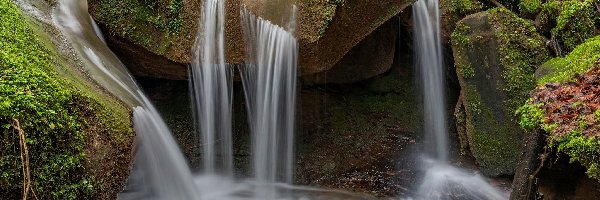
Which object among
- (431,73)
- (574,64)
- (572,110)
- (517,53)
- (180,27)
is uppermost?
(180,27)

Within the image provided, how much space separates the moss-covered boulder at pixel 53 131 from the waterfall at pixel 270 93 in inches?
90.2

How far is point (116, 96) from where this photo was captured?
4711 mm

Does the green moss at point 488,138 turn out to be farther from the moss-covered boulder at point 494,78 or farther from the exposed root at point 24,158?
the exposed root at point 24,158

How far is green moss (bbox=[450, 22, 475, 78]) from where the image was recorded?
→ 7465 millimetres

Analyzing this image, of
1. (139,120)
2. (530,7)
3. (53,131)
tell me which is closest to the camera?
(53,131)

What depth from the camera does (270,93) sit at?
6.77 metres

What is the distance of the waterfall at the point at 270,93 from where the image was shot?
618 centimetres

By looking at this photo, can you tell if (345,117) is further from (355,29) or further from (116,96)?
(116,96)

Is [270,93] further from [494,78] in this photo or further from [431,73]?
[494,78]

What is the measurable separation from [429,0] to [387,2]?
189 cm

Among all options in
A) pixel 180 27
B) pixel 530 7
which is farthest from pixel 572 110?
pixel 180 27

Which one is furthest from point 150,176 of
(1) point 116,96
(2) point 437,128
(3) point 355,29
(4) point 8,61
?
(2) point 437,128

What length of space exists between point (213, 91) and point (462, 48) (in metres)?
3.81

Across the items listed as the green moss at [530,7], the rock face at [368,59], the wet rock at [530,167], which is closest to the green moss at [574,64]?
the wet rock at [530,167]
